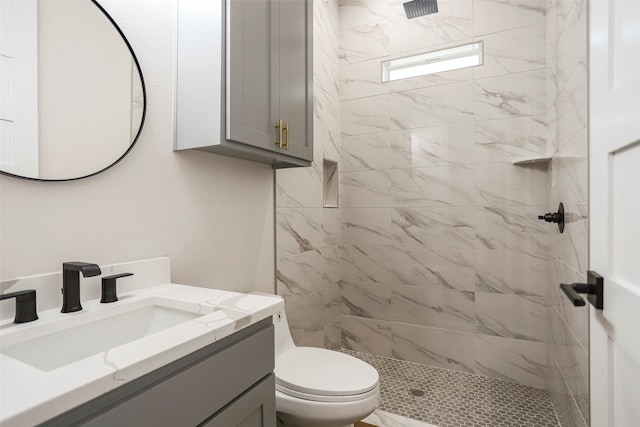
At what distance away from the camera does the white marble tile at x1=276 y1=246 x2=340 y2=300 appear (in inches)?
80.5

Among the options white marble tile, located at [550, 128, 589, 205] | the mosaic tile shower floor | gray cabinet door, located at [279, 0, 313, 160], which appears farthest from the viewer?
the mosaic tile shower floor

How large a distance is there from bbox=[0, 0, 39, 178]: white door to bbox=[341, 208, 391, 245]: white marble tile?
2111 mm

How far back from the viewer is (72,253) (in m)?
1.00

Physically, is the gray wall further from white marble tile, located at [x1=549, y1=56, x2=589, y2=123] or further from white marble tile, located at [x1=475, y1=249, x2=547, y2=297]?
white marble tile, located at [x1=475, y1=249, x2=547, y2=297]

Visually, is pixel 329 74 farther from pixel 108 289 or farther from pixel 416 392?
pixel 416 392

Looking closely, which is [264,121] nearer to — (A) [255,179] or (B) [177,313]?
(A) [255,179]

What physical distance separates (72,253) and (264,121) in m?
0.84

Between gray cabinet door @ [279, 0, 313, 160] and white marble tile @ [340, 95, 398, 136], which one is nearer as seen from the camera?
gray cabinet door @ [279, 0, 313, 160]

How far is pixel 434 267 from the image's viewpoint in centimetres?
242

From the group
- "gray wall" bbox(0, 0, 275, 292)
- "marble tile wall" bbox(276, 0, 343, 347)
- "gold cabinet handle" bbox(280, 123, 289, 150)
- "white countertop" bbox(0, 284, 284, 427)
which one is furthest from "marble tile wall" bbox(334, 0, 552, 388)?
"white countertop" bbox(0, 284, 284, 427)

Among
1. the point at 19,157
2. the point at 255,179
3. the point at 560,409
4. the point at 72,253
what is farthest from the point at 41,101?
the point at 560,409

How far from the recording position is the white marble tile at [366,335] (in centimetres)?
259

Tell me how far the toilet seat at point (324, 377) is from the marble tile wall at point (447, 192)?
1.08 m

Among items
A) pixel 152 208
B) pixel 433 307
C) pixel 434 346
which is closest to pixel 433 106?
pixel 433 307
